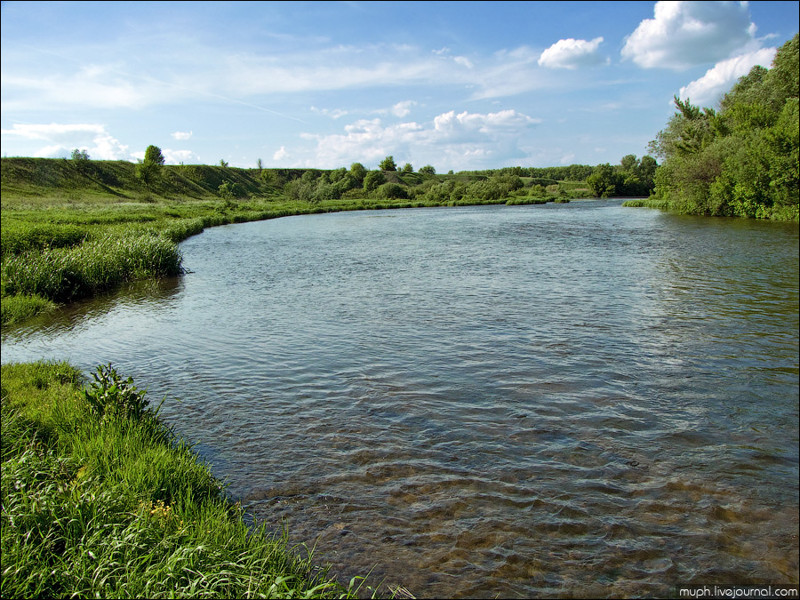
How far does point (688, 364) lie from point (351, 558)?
787 centimetres

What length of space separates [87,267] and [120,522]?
60.0 ft

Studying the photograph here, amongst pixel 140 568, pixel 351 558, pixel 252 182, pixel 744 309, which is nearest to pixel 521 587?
pixel 351 558

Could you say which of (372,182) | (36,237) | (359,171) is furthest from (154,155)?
(36,237)

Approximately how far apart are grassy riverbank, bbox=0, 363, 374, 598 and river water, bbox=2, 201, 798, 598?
2.30 feet

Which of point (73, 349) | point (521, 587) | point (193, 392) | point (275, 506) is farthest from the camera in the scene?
point (73, 349)

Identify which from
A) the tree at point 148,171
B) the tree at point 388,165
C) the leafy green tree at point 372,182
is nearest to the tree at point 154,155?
the tree at point 148,171

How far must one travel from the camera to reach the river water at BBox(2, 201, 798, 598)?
16.7 ft

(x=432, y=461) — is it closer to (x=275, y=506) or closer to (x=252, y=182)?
(x=275, y=506)

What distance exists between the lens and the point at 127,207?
6166 centimetres

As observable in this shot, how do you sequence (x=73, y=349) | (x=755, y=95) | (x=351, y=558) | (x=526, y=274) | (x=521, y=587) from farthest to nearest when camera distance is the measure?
(x=755, y=95)
(x=526, y=274)
(x=73, y=349)
(x=351, y=558)
(x=521, y=587)

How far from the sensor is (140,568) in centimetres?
415

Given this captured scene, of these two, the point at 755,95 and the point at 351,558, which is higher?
the point at 755,95

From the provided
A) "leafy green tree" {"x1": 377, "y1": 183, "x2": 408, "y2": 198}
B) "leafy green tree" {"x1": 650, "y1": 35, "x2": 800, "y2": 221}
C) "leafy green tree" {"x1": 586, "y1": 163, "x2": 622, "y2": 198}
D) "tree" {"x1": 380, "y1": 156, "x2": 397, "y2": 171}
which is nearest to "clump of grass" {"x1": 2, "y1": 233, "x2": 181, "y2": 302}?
"leafy green tree" {"x1": 650, "y1": 35, "x2": 800, "y2": 221}

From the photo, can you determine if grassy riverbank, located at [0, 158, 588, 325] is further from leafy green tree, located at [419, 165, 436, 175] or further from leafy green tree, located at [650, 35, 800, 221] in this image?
leafy green tree, located at [650, 35, 800, 221]
